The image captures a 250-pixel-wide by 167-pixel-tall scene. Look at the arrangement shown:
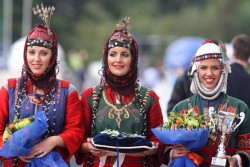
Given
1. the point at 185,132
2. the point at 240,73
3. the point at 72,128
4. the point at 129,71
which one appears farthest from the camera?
the point at 240,73

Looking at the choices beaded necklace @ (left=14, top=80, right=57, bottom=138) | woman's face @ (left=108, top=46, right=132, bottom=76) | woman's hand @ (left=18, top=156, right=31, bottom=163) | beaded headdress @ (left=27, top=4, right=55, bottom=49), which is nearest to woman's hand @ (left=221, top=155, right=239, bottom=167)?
woman's face @ (left=108, top=46, right=132, bottom=76)

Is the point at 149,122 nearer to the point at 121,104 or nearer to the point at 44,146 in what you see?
the point at 121,104

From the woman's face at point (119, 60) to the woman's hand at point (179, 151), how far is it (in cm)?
81

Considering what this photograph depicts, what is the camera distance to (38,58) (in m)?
7.23

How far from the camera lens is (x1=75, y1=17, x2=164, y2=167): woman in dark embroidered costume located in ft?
23.9

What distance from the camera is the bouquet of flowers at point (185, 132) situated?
22.5 ft

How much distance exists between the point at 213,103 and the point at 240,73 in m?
2.25

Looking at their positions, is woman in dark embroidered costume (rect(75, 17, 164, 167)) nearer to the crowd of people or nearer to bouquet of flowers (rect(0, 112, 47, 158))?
the crowd of people

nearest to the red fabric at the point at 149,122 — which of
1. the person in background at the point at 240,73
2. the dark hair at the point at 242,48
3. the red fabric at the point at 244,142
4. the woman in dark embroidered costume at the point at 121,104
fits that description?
the woman in dark embroidered costume at the point at 121,104

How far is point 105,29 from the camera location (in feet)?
173

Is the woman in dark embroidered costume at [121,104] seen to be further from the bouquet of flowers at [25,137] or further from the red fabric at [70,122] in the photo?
the bouquet of flowers at [25,137]

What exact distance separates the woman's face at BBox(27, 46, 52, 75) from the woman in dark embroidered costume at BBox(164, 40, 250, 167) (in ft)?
3.89

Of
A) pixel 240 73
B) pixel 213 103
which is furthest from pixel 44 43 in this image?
pixel 240 73

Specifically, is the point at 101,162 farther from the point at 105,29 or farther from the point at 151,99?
the point at 105,29
